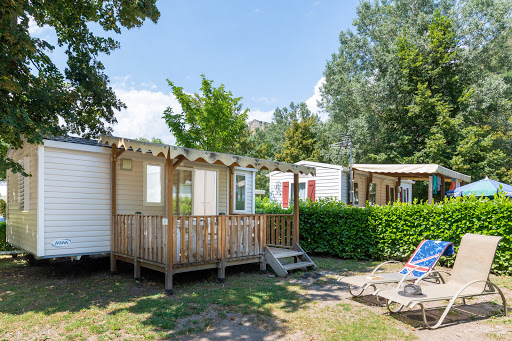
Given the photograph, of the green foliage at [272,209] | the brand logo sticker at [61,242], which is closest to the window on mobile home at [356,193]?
the green foliage at [272,209]

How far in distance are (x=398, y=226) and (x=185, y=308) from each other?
571 centimetres

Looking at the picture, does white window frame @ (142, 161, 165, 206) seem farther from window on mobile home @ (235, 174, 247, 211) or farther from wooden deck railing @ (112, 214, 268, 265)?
window on mobile home @ (235, 174, 247, 211)

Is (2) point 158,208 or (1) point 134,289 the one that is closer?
(1) point 134,289

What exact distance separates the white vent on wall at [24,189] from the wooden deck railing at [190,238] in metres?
2.18

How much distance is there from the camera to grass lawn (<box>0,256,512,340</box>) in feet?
13.0

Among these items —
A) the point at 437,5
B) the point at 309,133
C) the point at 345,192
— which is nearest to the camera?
the point at 345,192

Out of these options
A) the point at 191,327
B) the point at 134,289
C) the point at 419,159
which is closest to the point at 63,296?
the point at 134,289

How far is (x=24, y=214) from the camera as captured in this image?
770cm

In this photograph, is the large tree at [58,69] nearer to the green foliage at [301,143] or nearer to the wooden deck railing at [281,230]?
the wooden deck railing at [281,230]

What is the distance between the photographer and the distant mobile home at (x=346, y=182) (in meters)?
12.3

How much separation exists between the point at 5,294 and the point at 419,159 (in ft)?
65.9

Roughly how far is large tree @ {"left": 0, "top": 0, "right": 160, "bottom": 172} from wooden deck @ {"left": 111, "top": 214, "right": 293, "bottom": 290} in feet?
8.64

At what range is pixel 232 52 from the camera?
2056 cm

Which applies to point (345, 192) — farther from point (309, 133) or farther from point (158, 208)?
point (309, 133)
